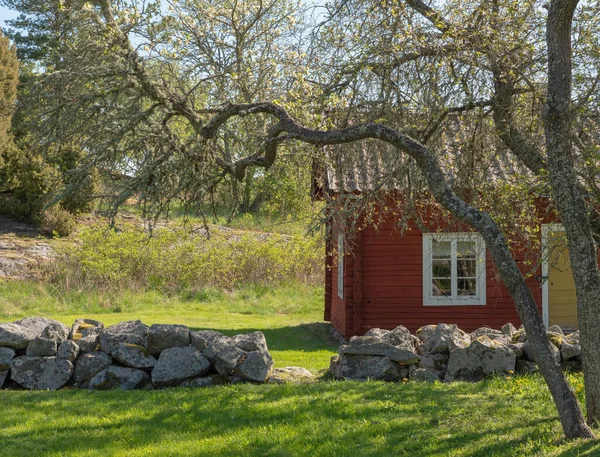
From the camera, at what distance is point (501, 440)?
6.45m

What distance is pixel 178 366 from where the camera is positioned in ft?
32.2

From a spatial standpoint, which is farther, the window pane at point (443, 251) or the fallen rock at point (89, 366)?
the window pane at point (443, 251)

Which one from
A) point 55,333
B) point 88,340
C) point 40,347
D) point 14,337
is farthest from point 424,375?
point 14,337

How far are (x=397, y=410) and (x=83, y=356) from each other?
4.70 metres

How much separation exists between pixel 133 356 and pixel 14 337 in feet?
5.83

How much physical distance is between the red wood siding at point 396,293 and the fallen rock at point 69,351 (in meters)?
6.40

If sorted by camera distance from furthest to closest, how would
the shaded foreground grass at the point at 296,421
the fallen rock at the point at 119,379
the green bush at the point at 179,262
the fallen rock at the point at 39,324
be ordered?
the green bush at the point at 179,262, the fallen rock at the point at 39,324, the fallen rock at the point at 119,379, the shaded foreground grass at the point at 296,421

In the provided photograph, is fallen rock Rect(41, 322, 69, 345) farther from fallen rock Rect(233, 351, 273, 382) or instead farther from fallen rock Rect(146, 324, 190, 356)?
fallen rock Rect(233, 351, 273, 382)

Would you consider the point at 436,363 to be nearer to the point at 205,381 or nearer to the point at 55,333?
the point at 205,381

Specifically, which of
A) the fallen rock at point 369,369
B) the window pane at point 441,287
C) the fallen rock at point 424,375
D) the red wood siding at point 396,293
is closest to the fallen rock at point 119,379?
the fallen rock at point 369,369

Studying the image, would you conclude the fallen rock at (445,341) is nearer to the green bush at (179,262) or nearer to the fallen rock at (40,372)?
the fallen rock at (40,372)

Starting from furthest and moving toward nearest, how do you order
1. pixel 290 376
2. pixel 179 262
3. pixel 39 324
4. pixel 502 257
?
pixel 179 262 → pixel 39 324 → pixel 290 376 → pixel 502 257

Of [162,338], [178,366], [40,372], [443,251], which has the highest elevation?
[443,251]

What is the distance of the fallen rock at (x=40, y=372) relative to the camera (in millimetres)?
9789
